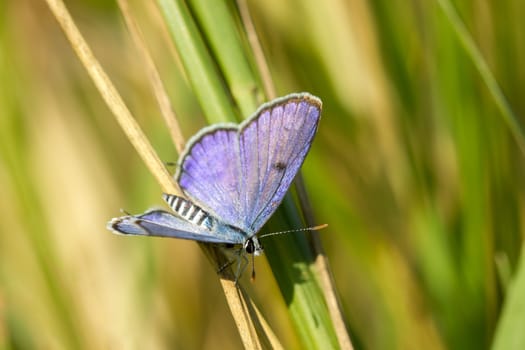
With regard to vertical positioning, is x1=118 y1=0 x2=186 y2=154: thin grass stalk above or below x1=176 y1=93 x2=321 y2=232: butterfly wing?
above

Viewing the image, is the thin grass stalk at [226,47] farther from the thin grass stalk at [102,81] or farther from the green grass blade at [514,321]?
the green grass blade at [514,321]

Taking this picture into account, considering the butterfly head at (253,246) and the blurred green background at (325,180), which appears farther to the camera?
the blurred green background at (325,180)

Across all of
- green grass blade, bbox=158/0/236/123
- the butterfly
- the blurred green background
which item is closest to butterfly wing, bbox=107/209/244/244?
the butterfly

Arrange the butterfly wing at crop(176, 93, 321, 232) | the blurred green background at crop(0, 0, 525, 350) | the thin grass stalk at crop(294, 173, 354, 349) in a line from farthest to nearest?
the blurred green background at crop(0, 0, 525, 350) → the butterfly wing at crop(176, 93, 321, 232) → the thin grass stalk at crop(294, 173, 354, 349)

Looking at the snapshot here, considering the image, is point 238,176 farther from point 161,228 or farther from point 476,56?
point 476,56

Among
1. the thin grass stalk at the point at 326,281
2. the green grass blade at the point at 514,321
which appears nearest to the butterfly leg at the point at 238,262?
the thin grass stalk at the point at 326,281

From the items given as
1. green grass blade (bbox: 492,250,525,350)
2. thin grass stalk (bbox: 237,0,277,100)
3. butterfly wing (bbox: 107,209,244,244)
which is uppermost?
thin grass stalk (bbox: 237,0,277,100)

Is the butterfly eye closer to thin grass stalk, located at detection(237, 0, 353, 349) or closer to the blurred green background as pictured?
thin grass stalk, located at detection(237, 0, 353, 349)

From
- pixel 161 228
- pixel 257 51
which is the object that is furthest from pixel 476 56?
pixel 161 228
